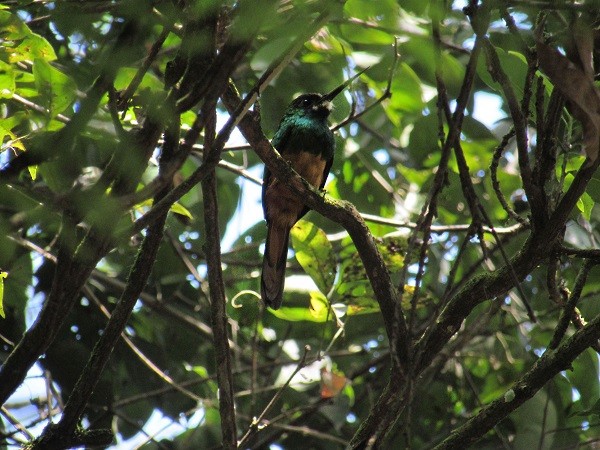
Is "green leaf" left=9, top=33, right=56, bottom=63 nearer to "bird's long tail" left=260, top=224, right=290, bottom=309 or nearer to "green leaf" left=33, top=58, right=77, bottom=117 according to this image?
"green leaf" left=33, top=58, right=77, bottom=117

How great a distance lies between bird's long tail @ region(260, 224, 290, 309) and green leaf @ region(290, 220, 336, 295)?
0.36m

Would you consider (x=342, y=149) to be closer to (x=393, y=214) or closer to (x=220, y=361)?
(x=393, y=214)

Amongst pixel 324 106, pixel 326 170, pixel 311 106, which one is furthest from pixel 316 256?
pixel 311 106

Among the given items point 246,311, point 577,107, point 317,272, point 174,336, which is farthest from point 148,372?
point 577,107

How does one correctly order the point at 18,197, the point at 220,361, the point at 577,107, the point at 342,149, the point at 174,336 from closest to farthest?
the point at 18,197, the point at 577,107, the point at 220,361, the point at 342,149, the point at 174,336

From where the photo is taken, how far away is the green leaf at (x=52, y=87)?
1.62 m

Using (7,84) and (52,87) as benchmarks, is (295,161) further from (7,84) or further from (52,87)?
(52,87)

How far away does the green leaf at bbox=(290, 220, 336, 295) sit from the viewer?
240cm

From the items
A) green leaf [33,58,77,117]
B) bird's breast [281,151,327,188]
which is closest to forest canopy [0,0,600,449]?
green leaf [33,58,77,117]

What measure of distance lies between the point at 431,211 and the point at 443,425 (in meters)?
2.14

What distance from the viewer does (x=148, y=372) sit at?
10.8ft

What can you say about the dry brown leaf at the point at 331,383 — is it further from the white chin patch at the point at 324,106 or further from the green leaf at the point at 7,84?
the green leaf at the point at 7,84

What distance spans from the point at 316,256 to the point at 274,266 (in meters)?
0.65

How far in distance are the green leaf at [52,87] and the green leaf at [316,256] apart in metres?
0.97
